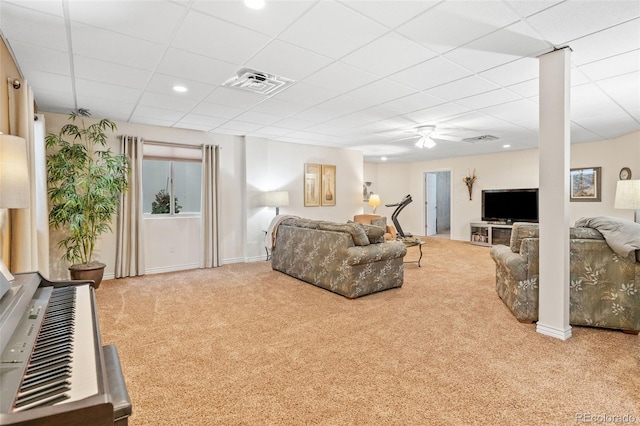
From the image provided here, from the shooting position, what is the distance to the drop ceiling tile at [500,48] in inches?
95.3

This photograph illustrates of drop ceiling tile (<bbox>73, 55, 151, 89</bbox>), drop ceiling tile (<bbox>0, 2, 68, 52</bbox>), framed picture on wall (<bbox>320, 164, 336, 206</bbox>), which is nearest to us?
drop ceiling tile (<bbox>0, 2, 68, 52</bbox>)

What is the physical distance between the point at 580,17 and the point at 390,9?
128cm

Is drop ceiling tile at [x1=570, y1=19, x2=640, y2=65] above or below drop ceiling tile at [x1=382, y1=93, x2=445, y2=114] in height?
below

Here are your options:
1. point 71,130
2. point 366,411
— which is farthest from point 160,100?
point 366,411

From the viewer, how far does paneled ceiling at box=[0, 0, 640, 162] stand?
7.01 feet

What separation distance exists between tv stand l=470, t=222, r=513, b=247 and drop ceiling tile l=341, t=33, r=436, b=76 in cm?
601

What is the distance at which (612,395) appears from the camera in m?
1.94

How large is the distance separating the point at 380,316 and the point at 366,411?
149cm

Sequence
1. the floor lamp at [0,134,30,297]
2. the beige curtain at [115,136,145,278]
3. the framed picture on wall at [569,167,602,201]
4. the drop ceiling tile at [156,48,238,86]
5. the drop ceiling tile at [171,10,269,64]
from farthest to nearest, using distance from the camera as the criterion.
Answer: the framed picture on wall at [569,167,602,201] → the beige curtain at [115,136,145,278] → the drop ceiling tile at [156,48,238,86] → the drop ceiling tile at [171,10,269,64] → the floor lamp at [0,134,30,297]

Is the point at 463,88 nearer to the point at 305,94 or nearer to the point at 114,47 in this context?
the point at 305,94

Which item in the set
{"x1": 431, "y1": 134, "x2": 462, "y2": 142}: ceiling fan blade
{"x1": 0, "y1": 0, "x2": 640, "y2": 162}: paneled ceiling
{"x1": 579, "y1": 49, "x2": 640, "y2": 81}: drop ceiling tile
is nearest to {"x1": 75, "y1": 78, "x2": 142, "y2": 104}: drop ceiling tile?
{"x1": 0, "y1": 0, "x2": 640, "y2": 162}: paneled ceiling

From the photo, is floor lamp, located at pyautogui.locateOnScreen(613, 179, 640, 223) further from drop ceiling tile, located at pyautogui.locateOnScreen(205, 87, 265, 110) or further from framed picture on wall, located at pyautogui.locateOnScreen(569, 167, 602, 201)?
drop ceiling tile, located at pyautogui.locateOnScreen(205, 87, 265, 110)

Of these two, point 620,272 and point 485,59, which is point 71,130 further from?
point 620,272

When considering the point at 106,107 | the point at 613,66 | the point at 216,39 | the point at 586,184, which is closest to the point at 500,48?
the point at 613,66
